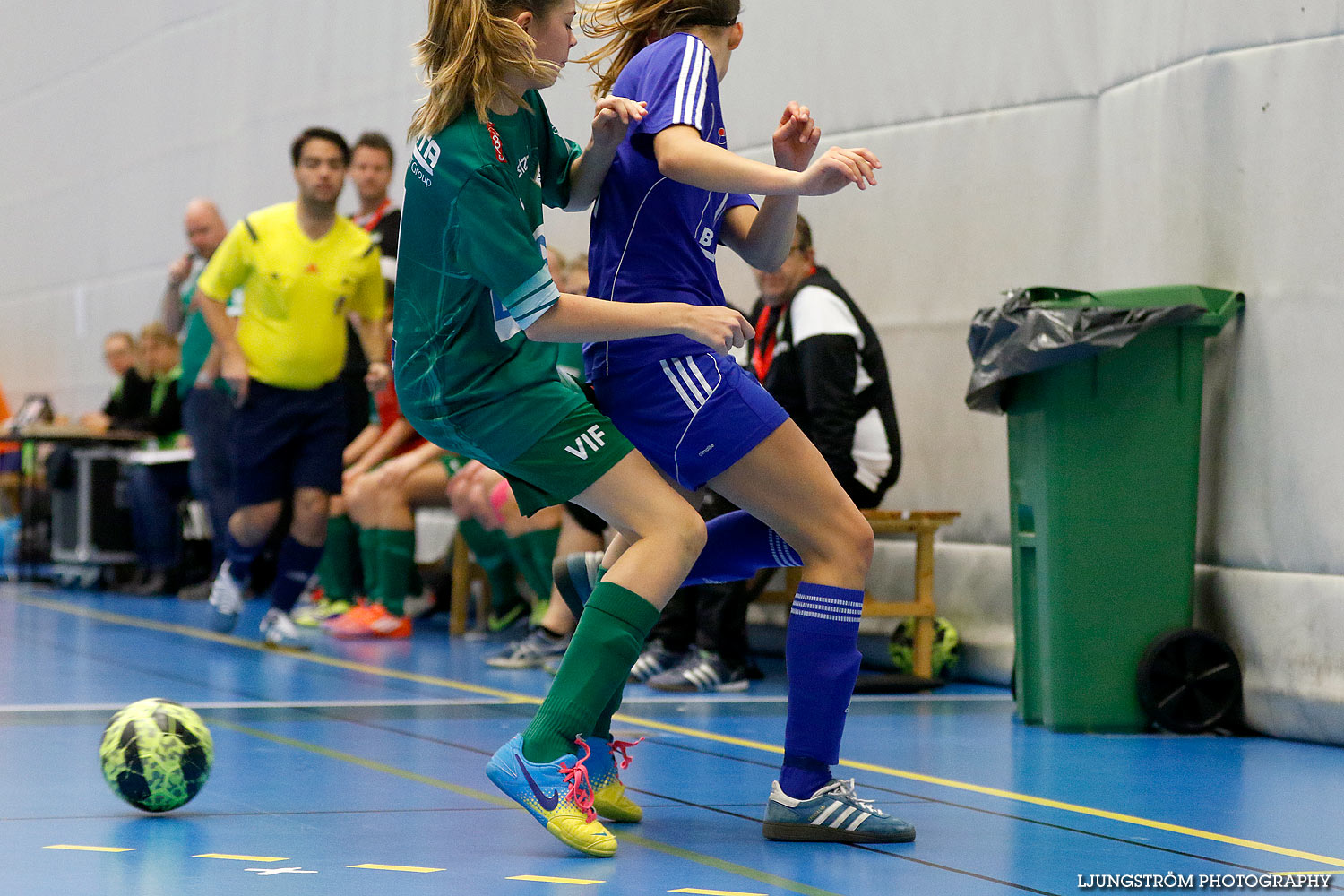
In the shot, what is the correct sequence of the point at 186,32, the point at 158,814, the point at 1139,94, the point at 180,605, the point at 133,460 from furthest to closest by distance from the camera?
the point at 186,32 → the point at 133,460 → the point at 180,605 → the point at 1139,94 → the point at 158,814

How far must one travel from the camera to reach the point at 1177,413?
539cm

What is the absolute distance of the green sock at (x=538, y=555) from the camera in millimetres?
7809

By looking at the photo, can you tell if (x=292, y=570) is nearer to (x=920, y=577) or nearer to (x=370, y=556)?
(x=370, y=556)

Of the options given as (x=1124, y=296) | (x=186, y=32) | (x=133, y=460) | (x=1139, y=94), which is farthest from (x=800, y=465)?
(x=186, y=32)

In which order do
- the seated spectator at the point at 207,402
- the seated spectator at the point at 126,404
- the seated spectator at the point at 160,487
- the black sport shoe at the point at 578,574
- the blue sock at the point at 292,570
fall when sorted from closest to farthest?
1. the black sport shoe at the point at 578,574
2. the blue sock at the point at 292,570
3. the seated spectator at the point at 207,402
4. the seated spectator at the point at 160,487
5. the seated spectator at the point at 126,404

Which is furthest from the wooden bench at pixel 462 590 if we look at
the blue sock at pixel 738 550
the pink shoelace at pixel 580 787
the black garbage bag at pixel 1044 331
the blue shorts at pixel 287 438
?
the pink shoelace at pixel 580 787

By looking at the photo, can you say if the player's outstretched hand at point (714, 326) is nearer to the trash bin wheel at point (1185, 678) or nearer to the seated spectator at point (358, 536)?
the trash bin wheel at point (1185, 678)

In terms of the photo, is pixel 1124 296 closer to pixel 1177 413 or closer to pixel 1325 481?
pixel 1177 413

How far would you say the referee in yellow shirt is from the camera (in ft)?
26.2

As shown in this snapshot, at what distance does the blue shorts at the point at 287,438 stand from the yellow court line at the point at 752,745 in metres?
0.81

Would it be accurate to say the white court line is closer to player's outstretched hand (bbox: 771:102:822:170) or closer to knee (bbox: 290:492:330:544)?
knee (bbox: 290:492:330:544)

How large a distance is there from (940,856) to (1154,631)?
89.8 inches

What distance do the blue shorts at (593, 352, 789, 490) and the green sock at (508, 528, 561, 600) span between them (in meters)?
4.23

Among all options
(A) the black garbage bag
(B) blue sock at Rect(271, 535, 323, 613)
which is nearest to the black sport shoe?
(A) the black garbage bag
